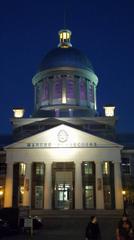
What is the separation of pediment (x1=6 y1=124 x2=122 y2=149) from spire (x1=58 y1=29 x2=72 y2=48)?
24922mm

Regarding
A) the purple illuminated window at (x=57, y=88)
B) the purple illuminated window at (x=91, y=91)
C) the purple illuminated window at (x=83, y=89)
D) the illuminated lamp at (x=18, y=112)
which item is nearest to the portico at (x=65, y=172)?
the illuminated lamp at (x=18, y=112)

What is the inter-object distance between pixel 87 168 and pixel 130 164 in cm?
729

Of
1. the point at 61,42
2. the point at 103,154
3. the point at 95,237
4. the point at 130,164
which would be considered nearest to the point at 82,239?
the point at 95,237

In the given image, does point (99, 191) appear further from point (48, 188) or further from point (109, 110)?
point (109, 110)

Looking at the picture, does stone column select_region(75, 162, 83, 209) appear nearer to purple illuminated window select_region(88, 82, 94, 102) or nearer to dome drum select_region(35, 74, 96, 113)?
dome drum select_region(35, 74, 96, 113)

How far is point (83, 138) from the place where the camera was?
1700 inches

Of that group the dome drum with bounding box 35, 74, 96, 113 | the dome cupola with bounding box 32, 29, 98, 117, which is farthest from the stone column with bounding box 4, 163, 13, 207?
the dome drum with bounding box 35, 74, 96, 113

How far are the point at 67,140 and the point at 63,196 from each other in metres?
7.27

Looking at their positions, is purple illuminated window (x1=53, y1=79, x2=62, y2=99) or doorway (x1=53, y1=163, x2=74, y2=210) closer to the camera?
doorway (x1=53, y1=163, x2=74, y2=210)

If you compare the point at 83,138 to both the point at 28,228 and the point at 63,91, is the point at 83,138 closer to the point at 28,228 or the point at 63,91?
the point at 63,91

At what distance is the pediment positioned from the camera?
43.0 m

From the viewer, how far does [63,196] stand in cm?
4453

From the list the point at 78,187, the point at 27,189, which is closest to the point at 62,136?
the point at 78,187

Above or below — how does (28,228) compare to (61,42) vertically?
below
